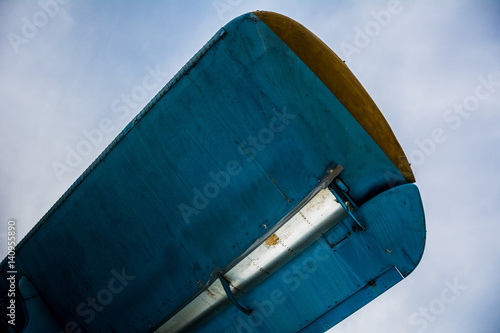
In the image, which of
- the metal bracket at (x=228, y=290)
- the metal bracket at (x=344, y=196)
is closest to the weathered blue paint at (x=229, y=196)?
the metal bracket at (x=344, y=196)

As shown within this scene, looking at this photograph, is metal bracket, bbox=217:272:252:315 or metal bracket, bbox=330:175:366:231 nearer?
metal bracket, bbox=330:175:366:231

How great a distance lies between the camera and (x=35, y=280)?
453 cm

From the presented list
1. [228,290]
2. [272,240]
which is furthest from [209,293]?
[272,240]

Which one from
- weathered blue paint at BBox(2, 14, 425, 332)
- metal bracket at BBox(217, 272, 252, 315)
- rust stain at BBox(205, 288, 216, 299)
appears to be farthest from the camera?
rust stain at BBox(205, 288, 216, 299)

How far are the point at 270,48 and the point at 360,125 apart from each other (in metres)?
1.30

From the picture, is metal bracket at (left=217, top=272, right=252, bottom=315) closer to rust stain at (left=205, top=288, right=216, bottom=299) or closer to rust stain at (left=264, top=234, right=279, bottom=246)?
rust stain at (left=205, top=288, right=216, bottom=299)

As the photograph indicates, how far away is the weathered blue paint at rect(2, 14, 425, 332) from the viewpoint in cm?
338

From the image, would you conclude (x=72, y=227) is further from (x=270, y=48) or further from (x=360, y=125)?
(x=360, y=125)

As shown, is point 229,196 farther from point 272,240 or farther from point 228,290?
point 228,290

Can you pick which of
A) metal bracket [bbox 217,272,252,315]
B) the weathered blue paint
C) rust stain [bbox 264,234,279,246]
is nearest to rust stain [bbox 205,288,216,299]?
the weathered blue paint

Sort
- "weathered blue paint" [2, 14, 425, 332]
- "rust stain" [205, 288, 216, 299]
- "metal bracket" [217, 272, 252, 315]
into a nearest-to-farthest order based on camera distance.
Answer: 1. "weathered blue paint" [2, 14, 425, 332]
2. "metal bracket" [217, 272, 252, 315]
3. "rust stain" [205, 288, 216, 299]

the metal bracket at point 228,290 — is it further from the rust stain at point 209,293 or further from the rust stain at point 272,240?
the rust stain at point 272,240

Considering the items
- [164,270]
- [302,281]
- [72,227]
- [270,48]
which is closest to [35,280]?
[72,227]

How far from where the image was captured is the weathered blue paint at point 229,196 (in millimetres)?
3377
